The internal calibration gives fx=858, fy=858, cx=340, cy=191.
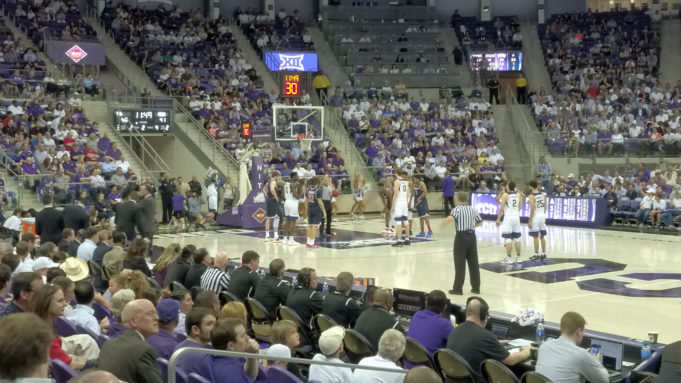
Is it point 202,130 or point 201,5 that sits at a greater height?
point 201,5

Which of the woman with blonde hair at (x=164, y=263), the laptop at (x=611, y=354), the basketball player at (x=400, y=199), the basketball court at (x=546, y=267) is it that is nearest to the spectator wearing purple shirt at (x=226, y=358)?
the laptop at (x=611, y=354)

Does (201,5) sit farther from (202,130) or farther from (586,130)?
(586,130)

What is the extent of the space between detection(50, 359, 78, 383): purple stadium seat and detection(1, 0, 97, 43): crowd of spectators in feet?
84.0

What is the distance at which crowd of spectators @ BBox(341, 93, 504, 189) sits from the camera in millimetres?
28453

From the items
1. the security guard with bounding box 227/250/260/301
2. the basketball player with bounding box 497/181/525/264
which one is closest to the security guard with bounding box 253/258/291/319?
the security guard with bounding box 227/250/260/301

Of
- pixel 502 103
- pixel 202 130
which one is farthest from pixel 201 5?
pixel 502 103

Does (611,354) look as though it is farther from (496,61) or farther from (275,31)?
(496,61)

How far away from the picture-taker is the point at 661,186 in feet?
75.2

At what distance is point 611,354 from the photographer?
713 cm

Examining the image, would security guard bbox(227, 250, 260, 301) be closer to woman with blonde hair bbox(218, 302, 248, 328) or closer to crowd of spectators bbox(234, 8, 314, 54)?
woman with blonde hair bbox(218, 302, 248, 328)

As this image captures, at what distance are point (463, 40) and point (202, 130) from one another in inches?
585

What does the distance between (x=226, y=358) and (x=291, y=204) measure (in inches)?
578

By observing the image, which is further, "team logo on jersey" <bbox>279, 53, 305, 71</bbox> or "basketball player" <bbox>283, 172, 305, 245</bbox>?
"team logo on jersey" <bbox>279, 53, 305, 71</bbox>

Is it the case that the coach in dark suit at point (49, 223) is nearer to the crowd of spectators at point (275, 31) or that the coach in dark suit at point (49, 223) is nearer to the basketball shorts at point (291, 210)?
the basketball shorts at point (291, 210)
